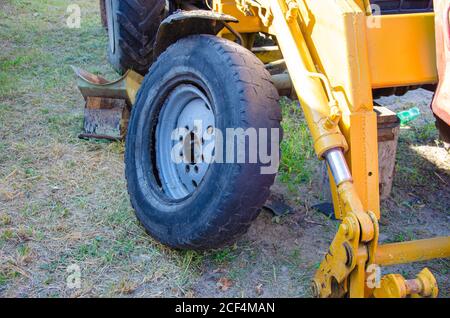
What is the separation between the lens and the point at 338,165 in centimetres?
217

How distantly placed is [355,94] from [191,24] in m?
1.09

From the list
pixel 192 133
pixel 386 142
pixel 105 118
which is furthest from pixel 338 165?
pixel 105 118

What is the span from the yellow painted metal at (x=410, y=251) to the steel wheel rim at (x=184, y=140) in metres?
1.06

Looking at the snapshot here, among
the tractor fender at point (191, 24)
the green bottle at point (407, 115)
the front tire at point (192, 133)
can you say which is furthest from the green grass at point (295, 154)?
the tractor fender at point (191, 24)

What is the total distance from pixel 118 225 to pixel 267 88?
4.15 feet

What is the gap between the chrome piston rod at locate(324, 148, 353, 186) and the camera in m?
2.15

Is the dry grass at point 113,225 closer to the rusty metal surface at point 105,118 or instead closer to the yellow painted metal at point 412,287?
the rusty metal surface at point 105,118

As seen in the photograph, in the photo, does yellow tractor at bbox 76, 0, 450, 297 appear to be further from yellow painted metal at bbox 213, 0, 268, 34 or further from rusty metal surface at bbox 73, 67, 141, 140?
rusty metal surface at bbox 73, 67, 141, 140

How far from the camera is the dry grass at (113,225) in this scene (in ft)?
8.51

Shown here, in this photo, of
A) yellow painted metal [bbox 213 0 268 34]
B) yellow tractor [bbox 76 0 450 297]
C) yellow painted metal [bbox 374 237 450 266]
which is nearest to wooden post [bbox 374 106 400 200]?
yellow tractor [bbox 76 0 450 297]

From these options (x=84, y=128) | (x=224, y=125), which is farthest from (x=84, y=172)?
(x=224, y=125)

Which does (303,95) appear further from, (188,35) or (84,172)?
(84,172)

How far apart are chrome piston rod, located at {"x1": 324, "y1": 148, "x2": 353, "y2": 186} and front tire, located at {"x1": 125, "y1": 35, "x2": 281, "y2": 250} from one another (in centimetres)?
30

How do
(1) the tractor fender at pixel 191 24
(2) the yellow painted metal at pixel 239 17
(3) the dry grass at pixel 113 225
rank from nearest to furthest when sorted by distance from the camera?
1. (3) the dry grass at pixel 113 225
2. (1) the tractor fender at pixel 191 24
3. (2) the yellow painted metal at pixel 239 17
